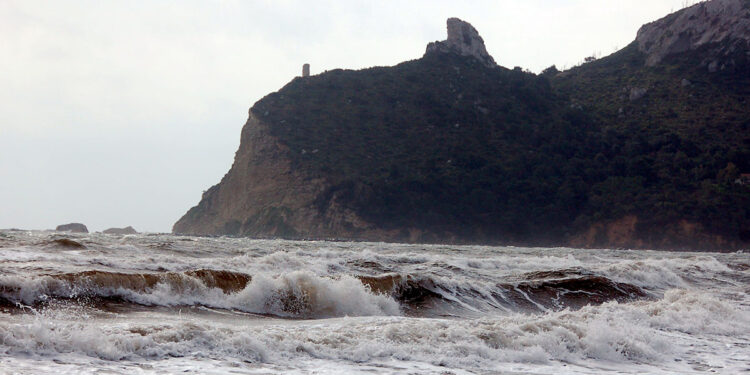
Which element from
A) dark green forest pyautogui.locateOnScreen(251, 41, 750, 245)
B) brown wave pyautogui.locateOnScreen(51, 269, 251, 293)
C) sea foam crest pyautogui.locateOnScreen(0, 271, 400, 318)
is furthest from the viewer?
dark green forest pyautogui.locateOnScreen(251, 41, 750, 245)

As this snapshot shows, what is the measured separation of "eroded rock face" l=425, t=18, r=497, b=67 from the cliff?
15.0 feet

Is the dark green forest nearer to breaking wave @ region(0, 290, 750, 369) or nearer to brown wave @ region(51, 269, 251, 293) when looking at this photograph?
brown wave @ region(51, 269, 251, 293)

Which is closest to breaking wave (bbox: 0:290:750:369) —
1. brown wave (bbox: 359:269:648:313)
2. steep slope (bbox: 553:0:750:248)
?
brown wave (bbox: 359:269:648:313)

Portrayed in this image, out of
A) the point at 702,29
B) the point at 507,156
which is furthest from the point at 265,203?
the point at 702,29

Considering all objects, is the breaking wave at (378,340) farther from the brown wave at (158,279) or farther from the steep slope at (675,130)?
the steep slope at (675,130)

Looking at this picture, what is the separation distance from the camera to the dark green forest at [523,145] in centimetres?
5888

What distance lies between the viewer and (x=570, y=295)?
15.4 meters

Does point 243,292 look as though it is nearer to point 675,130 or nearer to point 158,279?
point 158,279

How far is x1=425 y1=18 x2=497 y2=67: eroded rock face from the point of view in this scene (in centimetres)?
8481

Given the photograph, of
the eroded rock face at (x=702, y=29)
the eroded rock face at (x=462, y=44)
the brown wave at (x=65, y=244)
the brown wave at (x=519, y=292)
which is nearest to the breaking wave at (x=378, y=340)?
the brown wave at (x=519, y=292)

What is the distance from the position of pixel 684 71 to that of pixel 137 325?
7736 cm

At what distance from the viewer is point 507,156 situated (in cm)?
6675

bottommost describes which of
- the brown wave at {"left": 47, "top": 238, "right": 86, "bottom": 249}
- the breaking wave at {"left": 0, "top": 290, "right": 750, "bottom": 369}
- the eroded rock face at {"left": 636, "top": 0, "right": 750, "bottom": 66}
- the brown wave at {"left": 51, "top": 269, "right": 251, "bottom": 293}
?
the breaking wave at {"left": 0, "top": 290, "right": 750, "bottom": 369}

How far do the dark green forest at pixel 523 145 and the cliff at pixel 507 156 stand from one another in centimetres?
16
